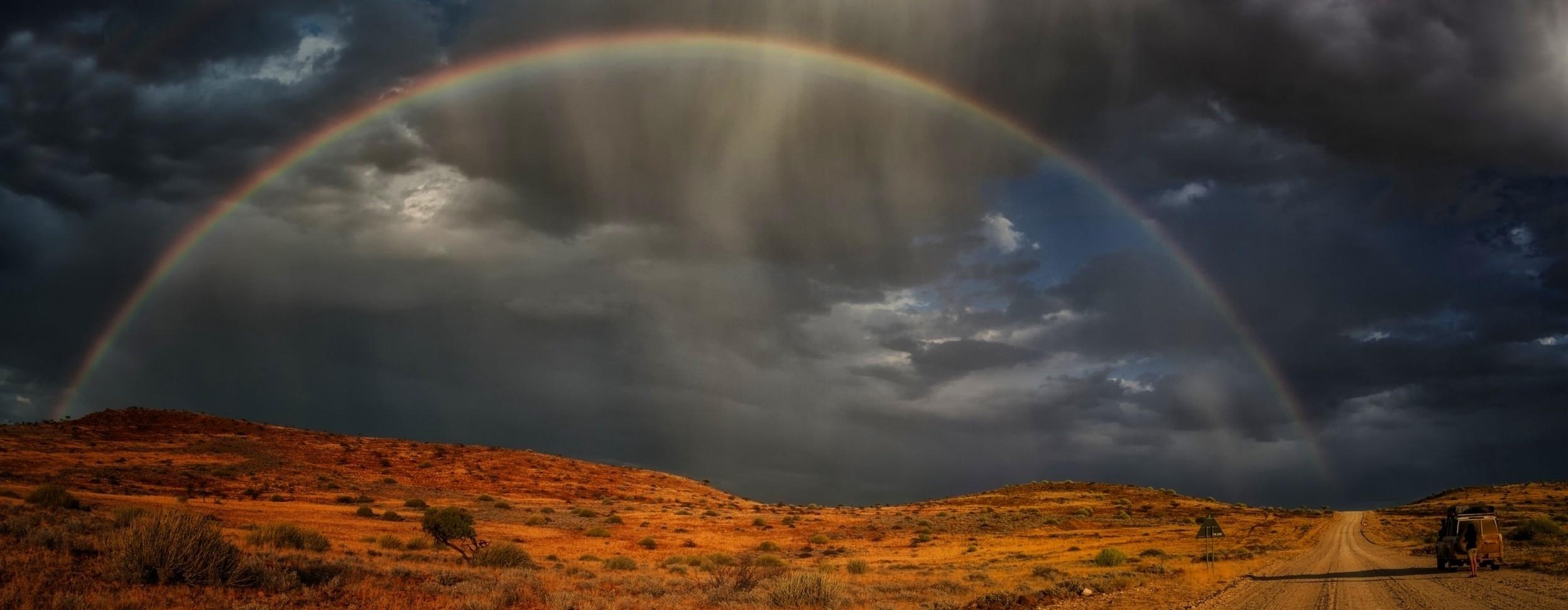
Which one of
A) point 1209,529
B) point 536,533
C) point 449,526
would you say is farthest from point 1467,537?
point 536,533

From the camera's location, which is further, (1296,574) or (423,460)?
(423,460)

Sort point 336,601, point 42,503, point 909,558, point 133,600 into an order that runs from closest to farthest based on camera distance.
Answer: point 133,600 < point 336,601 < point 42,503 < point 909,558

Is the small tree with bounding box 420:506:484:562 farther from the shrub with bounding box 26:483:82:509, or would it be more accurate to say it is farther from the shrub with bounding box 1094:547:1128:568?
the shrub with bounding box 1094:547:1128:568

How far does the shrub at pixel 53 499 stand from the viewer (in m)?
29.4

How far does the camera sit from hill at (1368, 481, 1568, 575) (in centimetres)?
3794

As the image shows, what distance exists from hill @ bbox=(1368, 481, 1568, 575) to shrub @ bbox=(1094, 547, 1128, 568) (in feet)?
51.1

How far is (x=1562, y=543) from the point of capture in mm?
44938

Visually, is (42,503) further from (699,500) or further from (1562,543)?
(1562,543)

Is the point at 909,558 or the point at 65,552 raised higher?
the point at 65,552

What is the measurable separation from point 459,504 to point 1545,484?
17134 cm

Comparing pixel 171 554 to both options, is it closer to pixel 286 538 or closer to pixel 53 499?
pixel 286 538

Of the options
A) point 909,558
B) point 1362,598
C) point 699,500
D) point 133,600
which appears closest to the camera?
point 133,600

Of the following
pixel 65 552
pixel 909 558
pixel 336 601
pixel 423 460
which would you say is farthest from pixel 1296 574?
pixel 423 460

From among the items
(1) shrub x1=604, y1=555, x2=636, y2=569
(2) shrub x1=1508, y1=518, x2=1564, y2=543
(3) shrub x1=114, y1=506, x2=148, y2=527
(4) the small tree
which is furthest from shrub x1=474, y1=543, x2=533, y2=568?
(2) shrub x1=1508, y1=518, x2=1564, y2=543
